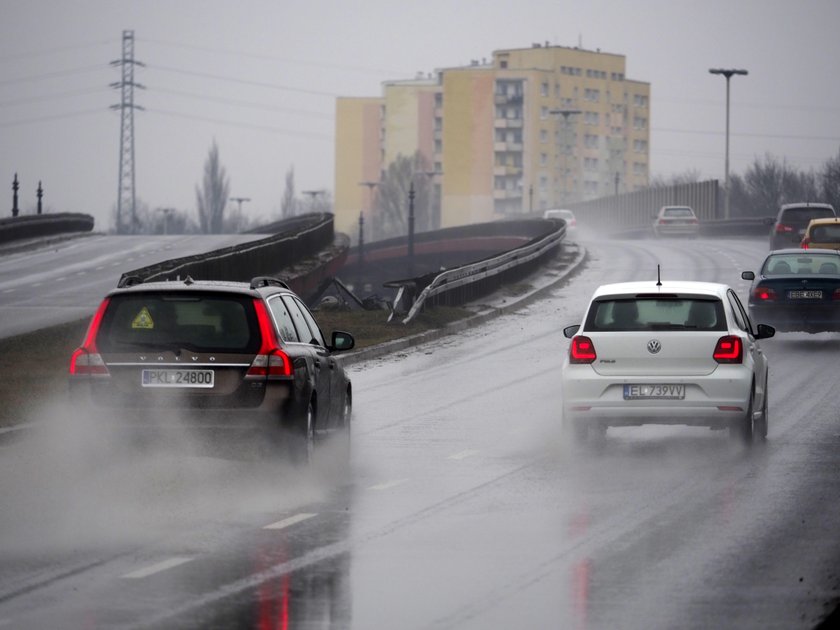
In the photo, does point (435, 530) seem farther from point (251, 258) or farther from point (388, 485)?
point (251, 258)

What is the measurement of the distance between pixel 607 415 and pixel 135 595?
7895 millimetres

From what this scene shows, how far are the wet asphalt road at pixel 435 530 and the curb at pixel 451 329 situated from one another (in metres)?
8.24

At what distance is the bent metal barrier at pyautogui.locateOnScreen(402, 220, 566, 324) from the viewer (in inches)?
1351

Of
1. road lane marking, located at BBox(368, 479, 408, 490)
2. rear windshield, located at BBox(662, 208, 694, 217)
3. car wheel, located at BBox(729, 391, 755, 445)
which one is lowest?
road lane marking, located at BBox(368, 479, 408, 490)

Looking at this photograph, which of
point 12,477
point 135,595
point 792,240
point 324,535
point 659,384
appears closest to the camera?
point 135,595

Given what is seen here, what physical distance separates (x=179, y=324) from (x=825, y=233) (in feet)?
109

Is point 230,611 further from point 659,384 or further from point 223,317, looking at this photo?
point 659,384

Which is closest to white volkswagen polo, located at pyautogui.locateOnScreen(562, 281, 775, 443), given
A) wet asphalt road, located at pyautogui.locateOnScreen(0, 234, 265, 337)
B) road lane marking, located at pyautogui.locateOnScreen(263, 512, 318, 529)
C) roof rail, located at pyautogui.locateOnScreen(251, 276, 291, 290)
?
roof rail, located at pyautogui.locateOnScreen(251, 276, 291, 290)

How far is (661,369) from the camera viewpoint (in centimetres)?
1595

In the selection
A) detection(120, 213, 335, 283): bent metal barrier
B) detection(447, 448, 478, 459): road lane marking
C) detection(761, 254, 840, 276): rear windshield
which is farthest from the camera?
detection(120, 213, 335, 283): bent metal barrier

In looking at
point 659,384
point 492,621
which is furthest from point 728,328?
point 492,621

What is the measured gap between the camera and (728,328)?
16.1 m

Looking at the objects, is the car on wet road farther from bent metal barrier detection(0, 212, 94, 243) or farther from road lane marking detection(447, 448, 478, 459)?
bent metal barrier detection(0, 212, 94, 243)

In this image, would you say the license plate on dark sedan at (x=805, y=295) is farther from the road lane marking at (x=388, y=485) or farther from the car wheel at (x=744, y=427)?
the road lane marking at (x=388, y=485)
